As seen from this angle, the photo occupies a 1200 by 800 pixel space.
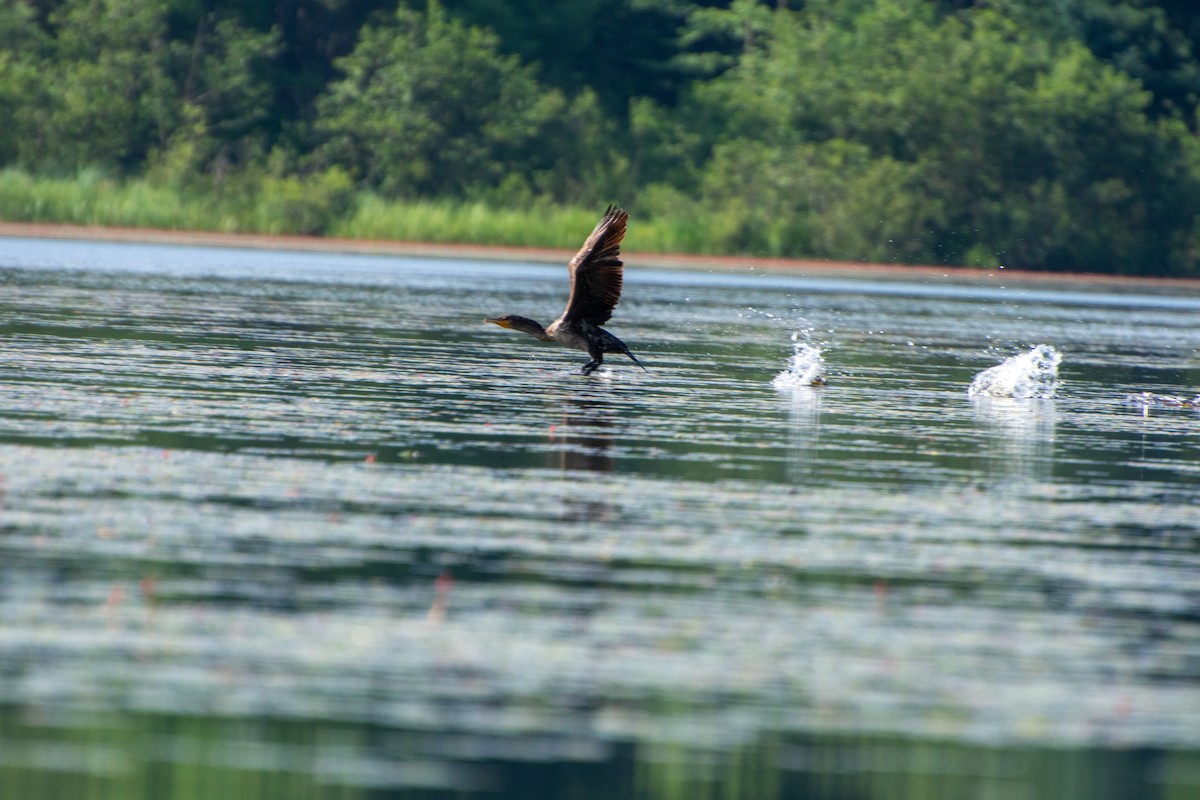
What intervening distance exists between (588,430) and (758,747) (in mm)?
8411

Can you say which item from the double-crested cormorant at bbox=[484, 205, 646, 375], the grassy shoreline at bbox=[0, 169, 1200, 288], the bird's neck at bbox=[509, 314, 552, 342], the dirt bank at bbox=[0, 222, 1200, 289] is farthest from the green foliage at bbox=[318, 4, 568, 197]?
the bird's neck at bbox=[509, 314, 552, 342]

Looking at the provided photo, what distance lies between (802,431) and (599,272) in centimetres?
304

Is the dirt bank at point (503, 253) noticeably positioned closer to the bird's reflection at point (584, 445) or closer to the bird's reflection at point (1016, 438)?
the bird's reflection at point (1016, 438)

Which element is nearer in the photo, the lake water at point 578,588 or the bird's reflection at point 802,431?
the lake water at point 578,588

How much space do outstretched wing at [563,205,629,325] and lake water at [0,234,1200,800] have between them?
28.3 inches

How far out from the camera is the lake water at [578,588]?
21.5 ft

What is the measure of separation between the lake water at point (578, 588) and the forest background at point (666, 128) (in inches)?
1464

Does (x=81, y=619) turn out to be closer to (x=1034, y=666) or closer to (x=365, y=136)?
(x=1034, y=666)

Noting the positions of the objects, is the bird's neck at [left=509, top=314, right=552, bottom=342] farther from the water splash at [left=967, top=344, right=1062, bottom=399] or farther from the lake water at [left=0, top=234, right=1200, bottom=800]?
the water splash at [left=967, top=344, right=1062, bottom=399]

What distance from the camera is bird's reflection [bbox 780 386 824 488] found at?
13.0 meters

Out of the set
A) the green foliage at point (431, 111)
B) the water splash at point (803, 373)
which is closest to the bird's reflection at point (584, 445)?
the water splash at point (803, 373)

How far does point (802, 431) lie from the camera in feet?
51.3

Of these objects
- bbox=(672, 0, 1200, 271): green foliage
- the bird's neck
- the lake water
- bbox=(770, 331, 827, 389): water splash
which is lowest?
the lake water

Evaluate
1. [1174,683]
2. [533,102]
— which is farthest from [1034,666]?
[533,102]
